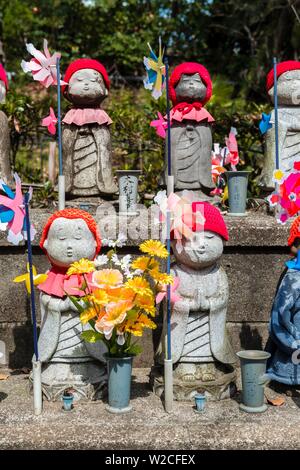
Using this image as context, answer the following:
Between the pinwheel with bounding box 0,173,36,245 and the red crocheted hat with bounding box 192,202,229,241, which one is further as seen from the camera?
the red crocheted hat with bounding box 192,202,229,241

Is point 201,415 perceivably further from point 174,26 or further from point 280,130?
point 174,26

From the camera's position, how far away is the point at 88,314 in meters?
3.27

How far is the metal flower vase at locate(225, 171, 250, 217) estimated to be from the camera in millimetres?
4555

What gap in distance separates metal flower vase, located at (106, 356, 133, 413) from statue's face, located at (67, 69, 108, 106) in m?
2.13

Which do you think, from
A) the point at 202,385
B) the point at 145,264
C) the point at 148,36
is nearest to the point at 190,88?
the point at 145,264

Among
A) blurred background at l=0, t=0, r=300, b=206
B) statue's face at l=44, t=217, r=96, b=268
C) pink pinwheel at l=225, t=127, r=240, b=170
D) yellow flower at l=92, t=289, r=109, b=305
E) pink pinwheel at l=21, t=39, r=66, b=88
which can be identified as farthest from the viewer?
blurred background at l=0, t=0, r=300, b=206

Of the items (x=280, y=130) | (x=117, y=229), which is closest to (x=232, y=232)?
(x=117, y=229)

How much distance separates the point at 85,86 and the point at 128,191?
2.78 ft

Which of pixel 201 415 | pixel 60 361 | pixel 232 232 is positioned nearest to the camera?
pixel 201 415

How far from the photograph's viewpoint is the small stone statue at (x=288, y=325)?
363 centimetres

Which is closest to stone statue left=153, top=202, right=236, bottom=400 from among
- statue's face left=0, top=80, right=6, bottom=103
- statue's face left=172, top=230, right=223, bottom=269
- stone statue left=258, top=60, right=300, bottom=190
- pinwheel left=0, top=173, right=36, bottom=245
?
statue's face left=172, top=230, right=223, bottom=269

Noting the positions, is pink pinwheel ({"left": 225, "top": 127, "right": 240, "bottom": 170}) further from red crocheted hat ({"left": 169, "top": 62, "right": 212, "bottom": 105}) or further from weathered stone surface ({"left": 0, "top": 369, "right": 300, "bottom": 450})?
weathered stone surface ({"left": 0, "top": 369, "right": 300, "bottom": 450})

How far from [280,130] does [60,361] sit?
8.21 ft
